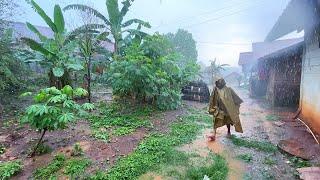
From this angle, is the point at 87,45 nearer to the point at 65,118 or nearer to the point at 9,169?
the point at 65,118

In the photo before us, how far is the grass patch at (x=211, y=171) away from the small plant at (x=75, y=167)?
192cm

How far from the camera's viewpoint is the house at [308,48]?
7.32m

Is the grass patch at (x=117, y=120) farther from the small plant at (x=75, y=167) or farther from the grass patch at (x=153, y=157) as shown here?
the small plant at (x=75, y=167)

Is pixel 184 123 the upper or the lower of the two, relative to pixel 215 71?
lower

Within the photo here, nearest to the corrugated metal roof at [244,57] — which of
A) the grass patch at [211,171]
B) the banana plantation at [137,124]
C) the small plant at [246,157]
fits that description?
the banana plantation at [137,124]

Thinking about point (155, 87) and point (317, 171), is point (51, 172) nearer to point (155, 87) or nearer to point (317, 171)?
point (317, 171)

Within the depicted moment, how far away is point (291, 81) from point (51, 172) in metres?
11.3

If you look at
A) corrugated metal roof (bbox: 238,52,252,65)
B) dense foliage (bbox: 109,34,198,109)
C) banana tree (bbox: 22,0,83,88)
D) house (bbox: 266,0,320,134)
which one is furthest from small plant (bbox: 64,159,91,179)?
corrugated metal roof (bbox: 238,52,252,65)

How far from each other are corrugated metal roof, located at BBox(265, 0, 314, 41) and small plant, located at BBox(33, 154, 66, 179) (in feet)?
20.7

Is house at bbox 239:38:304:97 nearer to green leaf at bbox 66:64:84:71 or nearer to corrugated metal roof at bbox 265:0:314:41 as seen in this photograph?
corrugated metal roof at bbox 265:0:314:41

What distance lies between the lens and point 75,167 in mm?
5215

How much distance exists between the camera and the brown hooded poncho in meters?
7.14

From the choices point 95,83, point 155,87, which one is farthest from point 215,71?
point 155,87

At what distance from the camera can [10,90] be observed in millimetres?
12633
